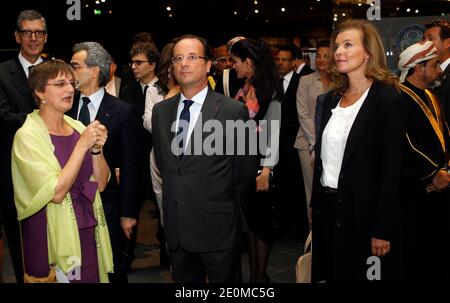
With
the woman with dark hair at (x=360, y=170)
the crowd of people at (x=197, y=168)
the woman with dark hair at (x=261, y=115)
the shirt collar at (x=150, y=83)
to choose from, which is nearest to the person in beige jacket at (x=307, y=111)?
the woman with dark hair at (x=261, y=115)

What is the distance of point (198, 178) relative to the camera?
115 inches

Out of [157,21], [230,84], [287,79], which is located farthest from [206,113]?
[157,21]

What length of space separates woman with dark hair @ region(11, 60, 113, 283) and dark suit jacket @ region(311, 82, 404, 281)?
4.15 feet

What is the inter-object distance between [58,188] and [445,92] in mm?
3167

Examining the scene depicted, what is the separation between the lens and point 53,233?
9.17 ft

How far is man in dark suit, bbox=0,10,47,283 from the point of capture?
3.94 m

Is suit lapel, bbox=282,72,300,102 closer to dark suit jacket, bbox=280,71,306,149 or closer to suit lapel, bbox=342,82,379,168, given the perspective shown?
Answer: dark suit jacket, bbox=280,71,306,149

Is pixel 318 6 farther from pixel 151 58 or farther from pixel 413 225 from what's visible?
pixel 413 225

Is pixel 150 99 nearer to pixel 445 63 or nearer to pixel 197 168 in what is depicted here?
pixel 197 168

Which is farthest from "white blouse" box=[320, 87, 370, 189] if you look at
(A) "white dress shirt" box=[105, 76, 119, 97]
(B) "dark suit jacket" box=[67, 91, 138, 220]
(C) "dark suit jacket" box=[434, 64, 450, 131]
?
(A) "white dress shirt" box=[105, 76, 119, 97]

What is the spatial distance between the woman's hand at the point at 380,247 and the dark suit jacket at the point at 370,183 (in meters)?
0.03

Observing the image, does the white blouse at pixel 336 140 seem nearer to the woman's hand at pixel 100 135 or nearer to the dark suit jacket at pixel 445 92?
the woman's hand at pixel 100 135
